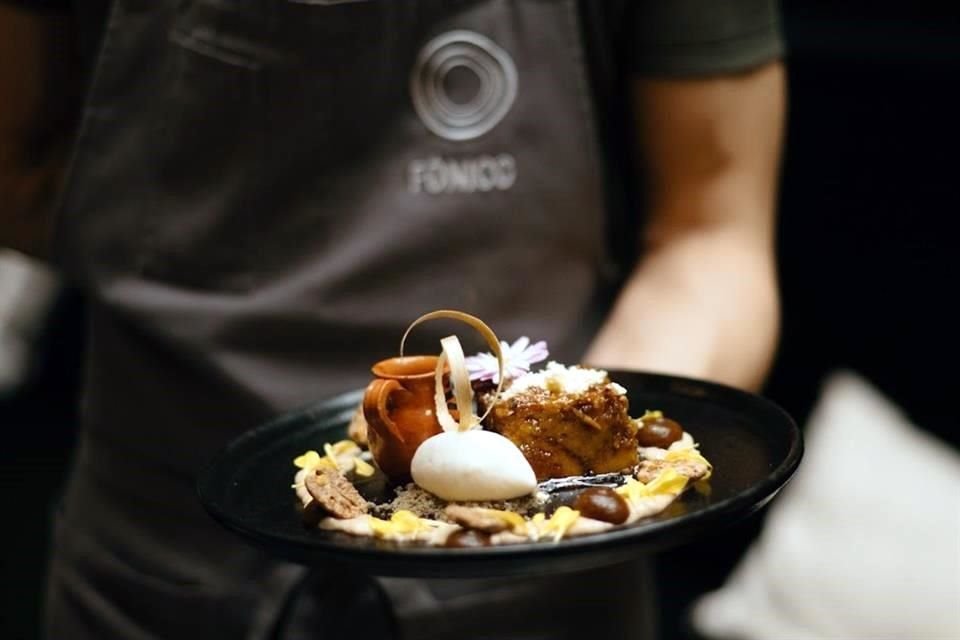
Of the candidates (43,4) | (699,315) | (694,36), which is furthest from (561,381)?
(43,4)

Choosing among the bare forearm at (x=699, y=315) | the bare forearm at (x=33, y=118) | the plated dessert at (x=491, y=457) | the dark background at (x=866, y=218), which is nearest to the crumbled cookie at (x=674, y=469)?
the plated dessert at (x=491, y=457)

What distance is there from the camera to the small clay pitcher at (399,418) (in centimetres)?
87

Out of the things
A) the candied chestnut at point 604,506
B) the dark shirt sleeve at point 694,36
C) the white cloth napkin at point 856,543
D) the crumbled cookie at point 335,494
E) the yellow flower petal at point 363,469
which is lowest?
the white cloth napkin at point 856,543

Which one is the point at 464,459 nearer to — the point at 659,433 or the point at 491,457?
the point at 491,457

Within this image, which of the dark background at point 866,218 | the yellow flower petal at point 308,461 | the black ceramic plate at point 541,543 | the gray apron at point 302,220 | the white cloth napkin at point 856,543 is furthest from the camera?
the dark background at point 866,218

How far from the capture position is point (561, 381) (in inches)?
36.0

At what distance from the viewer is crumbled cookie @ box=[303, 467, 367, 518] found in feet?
2.61

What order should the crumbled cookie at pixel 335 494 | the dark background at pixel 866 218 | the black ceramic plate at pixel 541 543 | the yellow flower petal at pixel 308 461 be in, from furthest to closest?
the dark background at pixel 866 218
the yellow flower petal at pixel 308 461
the crumbled cookie at pixel 335 494
the black ceramic plate at pixel 541 543

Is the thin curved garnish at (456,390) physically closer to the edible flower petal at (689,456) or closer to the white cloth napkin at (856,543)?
the edible flower petal at (689,456)

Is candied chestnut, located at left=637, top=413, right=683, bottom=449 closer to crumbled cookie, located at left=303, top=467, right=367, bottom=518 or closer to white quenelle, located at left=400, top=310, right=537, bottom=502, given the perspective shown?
white quenelle, located at left=400, top=310, right=537, bottom=502

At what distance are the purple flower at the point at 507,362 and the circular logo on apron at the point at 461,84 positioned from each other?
0.34 m

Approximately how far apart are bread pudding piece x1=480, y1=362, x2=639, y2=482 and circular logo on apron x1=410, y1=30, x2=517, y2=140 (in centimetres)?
41

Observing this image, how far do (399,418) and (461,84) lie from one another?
47 cm

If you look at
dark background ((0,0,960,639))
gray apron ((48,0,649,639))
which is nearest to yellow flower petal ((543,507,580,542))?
gray apron ((48,0,649,639))
